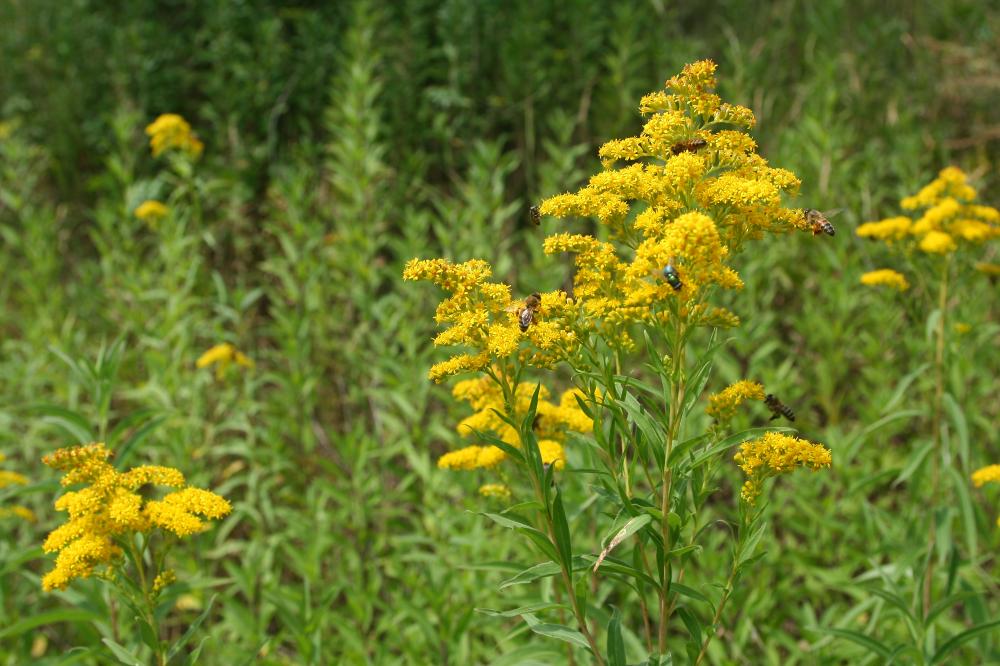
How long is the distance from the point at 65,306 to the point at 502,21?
137 inches

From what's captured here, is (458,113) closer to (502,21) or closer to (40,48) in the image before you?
(502,21)

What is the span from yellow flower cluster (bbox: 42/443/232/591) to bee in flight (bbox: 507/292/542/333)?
73 centimetres

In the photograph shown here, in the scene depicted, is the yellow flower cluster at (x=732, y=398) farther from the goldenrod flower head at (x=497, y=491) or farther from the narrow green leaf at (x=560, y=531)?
the goldenrod flower head at (x=497, y=491)

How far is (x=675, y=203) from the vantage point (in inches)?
61.9

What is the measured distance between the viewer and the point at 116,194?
4.90 metres

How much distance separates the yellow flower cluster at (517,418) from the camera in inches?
76.2

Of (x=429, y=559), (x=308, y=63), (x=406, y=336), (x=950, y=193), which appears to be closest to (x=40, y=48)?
(x=308, y=63)

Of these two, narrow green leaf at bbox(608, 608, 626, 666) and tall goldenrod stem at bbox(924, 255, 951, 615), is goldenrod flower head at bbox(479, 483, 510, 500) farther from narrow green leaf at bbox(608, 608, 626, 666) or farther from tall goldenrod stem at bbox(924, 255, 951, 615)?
tall goldenrod stem at bbox(924, 255, 951, 615)

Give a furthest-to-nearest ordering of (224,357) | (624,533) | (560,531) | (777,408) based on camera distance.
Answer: (224,357), (777,408), (560,531), (624,533)

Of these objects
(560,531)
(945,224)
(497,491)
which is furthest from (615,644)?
(945,224)

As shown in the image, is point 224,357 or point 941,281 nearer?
point 941,281

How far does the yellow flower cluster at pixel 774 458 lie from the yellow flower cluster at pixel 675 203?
0.25m

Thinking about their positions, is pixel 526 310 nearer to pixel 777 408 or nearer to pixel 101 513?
pixel 777 408

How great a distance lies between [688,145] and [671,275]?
31cm
